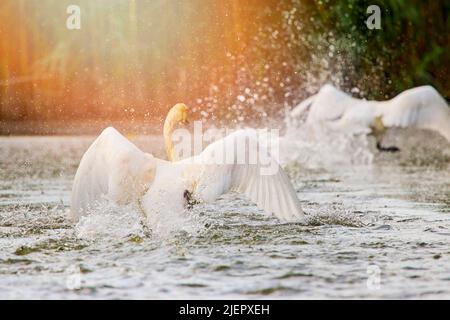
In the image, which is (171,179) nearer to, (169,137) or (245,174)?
(245,174)

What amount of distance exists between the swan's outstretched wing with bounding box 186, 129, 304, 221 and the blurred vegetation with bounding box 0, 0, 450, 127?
11901 mm

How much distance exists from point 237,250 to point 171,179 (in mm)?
559

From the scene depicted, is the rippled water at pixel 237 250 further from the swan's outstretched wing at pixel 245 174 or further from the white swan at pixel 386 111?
the white swan at pixel 386 111

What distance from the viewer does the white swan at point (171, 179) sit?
587cm

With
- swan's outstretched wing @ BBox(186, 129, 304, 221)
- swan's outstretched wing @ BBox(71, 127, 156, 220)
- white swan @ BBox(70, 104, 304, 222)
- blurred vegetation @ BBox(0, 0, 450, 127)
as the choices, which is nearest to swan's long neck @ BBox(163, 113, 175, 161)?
white swan @ BBox(70, 104, 304, 222)

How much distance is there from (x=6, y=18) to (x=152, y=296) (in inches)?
633

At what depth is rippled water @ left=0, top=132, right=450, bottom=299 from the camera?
4992mm

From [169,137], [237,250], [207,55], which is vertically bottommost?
[237,250]

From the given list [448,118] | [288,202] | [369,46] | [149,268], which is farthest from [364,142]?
[149,268]

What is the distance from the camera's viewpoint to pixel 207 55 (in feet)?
67.5

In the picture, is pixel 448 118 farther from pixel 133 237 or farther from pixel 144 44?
pixel 144 44

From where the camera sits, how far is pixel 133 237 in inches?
241

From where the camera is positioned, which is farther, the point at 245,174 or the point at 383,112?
the point at 383,112

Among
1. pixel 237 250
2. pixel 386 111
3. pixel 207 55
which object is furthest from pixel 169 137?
pixel 207 55
